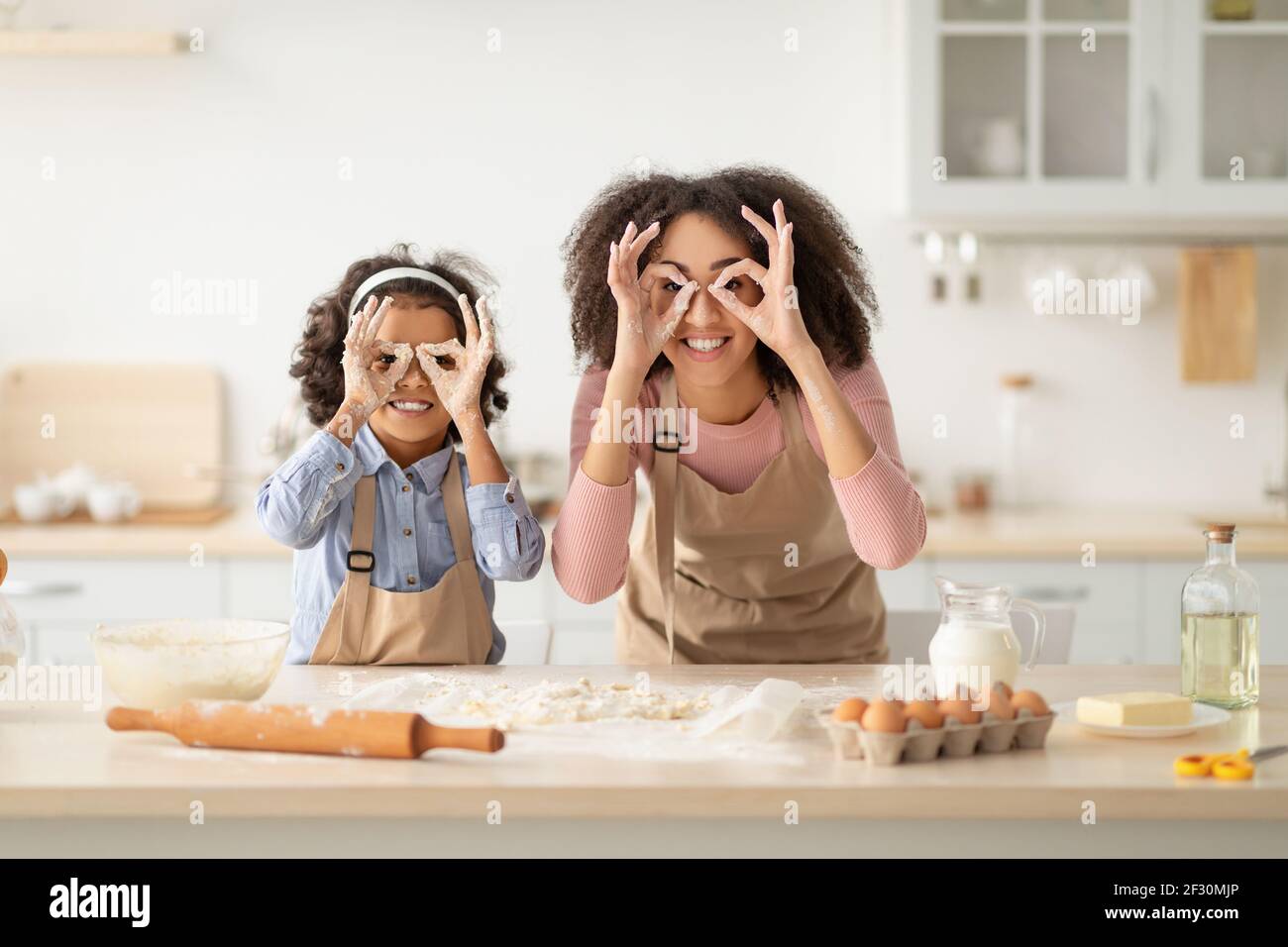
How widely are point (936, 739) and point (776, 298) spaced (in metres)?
0.61

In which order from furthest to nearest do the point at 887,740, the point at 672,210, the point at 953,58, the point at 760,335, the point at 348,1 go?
Result: 1. the point at 348,1
2. the point at 953,58
3. the point at 672,210
4. the point at 760,335
5. the point at 887,740

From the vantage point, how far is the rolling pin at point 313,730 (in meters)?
1.14

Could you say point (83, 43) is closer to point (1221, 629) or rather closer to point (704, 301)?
point (704, 301)

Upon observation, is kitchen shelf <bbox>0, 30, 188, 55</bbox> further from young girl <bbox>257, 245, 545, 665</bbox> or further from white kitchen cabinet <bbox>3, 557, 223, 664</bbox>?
young girl <bbox>257, 245, 545, 665</bbox>

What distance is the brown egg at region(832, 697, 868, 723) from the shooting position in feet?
3.78

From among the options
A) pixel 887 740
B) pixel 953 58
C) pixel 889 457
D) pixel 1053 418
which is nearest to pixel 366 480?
pixel 889 457

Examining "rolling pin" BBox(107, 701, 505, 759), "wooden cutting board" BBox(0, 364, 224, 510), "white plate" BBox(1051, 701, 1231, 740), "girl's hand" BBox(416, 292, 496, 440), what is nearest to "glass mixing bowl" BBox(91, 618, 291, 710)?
"rolling pin" BBox(107, 701, 505, 759)

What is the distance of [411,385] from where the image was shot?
1.67 meters

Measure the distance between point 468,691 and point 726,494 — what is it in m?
0.51

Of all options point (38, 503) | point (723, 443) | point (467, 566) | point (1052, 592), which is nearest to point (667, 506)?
point (723, 443)

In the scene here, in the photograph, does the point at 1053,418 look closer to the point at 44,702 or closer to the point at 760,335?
the point at 760,335

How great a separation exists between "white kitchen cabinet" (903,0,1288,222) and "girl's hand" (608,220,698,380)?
1473 millimetres

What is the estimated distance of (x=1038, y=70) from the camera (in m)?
2.99
